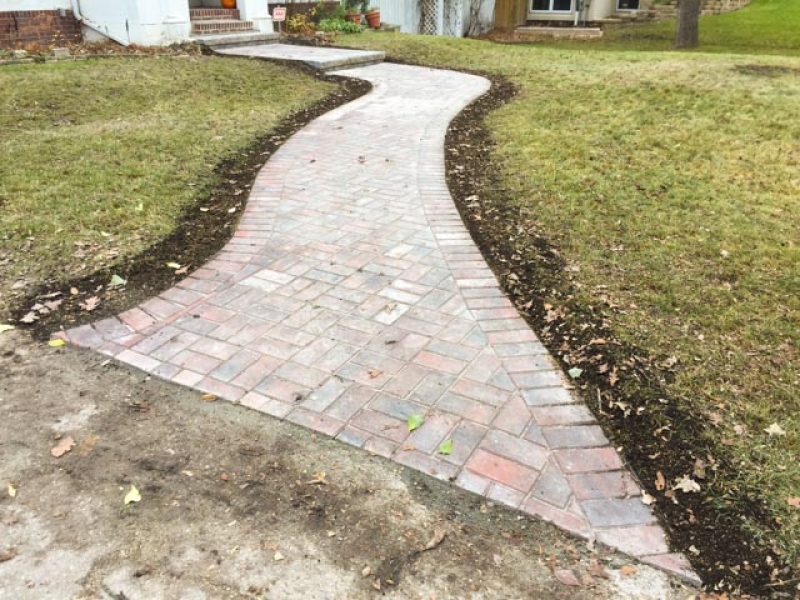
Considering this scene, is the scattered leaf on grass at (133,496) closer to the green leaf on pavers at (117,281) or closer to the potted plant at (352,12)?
the green leaf on pavers at (117,281)

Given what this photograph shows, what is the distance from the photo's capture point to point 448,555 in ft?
6.91

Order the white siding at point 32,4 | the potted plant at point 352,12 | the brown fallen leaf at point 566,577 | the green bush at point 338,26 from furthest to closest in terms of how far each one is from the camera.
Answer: the potted plant at point 352,12 < the green bush at point 338,26 < the white siding at point 32,4 < the brown fallen leaf at point 566,577

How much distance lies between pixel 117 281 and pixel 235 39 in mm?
9477

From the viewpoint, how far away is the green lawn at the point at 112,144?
14.0 ft

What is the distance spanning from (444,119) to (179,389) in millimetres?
5837

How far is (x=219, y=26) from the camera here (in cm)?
1226

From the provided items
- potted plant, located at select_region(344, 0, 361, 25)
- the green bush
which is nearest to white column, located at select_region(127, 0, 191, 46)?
the green bush

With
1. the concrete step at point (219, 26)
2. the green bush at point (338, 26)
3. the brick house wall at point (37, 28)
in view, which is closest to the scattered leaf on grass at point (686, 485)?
the brick house wall at point (37, 28)

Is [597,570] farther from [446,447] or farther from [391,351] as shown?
[391,351]

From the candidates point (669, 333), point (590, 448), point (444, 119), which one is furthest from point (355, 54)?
point (590, 448)

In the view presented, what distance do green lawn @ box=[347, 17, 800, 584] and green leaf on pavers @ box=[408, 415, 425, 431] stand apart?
3.15 ft

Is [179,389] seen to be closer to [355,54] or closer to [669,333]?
[669,333]

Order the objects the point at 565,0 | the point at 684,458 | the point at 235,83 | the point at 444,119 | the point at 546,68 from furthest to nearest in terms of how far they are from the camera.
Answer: the point at 565,0 → the point at 546,68 → the point at 235,83 → the point at 444,119 → the point at 684,458

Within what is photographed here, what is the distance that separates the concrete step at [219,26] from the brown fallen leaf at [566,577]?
12047 millimetres
